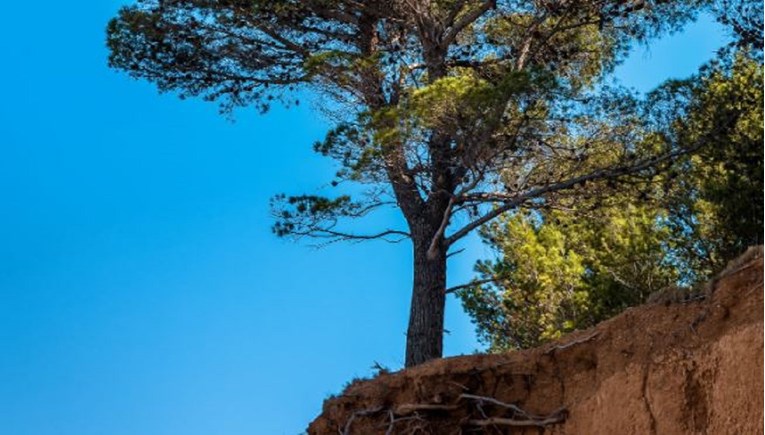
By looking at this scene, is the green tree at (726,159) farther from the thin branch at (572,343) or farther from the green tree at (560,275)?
the thin branch at (572,343)

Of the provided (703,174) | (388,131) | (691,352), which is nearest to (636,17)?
(703,174)

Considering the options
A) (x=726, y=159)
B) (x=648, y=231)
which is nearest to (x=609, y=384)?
(x=726, y=159)

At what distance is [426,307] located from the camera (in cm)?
1311

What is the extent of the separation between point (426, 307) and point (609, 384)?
627 centimetres

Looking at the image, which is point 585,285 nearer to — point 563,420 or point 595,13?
point 595,13

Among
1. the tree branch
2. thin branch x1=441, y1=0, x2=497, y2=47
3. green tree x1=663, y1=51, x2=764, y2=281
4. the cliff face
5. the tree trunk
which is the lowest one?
the cliff face

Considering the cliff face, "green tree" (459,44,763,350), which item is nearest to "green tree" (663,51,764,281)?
"green tree" (459,44,763,350)

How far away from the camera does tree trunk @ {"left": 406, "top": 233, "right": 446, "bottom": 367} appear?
1285 centimetres

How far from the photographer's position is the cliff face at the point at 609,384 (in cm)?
592

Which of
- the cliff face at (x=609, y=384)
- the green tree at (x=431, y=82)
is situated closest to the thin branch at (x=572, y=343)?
the cliff face at (x=609, y=384)

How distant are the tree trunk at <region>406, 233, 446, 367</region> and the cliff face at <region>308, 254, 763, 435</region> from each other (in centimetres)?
356

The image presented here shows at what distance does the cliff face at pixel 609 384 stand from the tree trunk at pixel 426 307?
3.56m

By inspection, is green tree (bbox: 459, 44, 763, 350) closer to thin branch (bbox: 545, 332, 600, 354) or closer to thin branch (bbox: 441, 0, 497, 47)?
thin branch (bbox: 441, 0, 497, 47)

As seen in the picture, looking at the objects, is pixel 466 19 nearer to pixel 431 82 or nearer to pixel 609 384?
pixel 431 82
